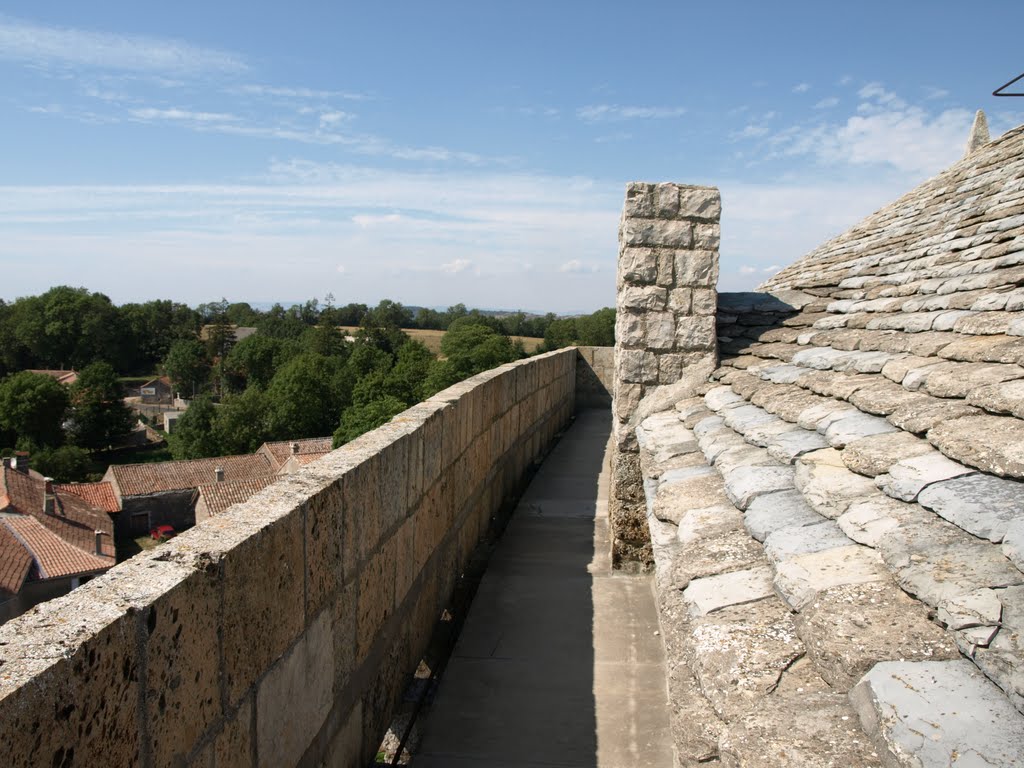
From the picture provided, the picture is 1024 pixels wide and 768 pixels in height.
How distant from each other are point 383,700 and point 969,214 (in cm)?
483

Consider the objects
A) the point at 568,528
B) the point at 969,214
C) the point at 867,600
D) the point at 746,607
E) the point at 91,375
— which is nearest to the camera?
the point at 867,600

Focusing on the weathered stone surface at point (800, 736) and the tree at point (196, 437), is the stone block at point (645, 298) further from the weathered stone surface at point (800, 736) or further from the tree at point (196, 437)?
the tree at point (196, 437)

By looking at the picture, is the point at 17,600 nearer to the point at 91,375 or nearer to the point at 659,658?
the point at 659,658

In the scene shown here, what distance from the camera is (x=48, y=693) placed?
1.19 metres

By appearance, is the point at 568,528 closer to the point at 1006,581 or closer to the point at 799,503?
the point at 799,503

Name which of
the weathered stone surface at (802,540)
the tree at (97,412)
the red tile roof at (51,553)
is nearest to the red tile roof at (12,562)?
the red tile roof at (51,553)

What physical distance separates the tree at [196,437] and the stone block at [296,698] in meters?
56.7

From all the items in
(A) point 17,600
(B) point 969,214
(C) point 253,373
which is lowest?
(A) point 17,600

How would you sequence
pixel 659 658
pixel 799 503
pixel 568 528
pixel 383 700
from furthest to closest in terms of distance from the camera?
pixel 568 528
pixel 659 658
pixel 383 700
pixel 799 503

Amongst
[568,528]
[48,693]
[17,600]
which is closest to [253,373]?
[17,600]

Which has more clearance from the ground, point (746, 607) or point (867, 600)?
point (867, 600)

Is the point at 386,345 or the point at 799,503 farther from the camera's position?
the point at 386,345

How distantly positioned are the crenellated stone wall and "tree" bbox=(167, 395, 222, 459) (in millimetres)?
54856

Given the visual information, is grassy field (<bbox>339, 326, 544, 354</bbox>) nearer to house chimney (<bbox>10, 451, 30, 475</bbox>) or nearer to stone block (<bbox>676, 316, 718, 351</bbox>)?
house chimney (<bbox>10, 451, 30, 475</bbox>)
